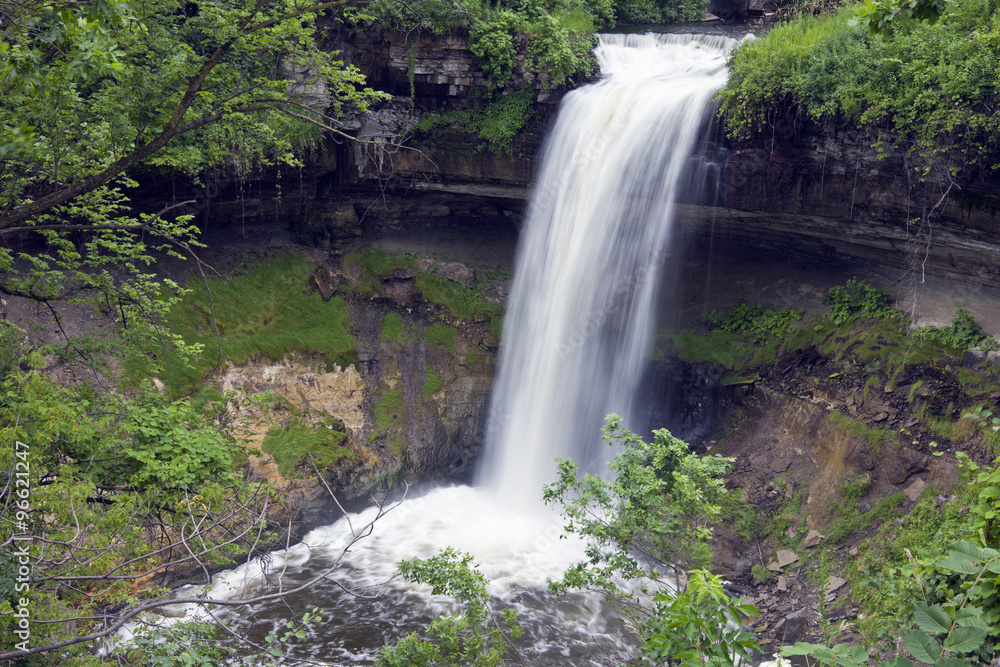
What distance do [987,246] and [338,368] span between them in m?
12.8

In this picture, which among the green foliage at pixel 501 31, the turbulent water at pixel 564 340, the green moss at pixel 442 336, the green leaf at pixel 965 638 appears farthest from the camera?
the green moss at pixel 442 336

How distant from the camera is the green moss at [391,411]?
15.3 meters

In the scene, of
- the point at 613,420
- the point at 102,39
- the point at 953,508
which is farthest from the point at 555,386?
the point at 102,39

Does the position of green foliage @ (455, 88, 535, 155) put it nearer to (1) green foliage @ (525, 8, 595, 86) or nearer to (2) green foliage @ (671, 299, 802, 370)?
(1) green foliage @ (525, 8, 595, 86)

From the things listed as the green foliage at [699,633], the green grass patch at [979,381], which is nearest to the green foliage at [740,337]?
the green grass patch at [979,381]

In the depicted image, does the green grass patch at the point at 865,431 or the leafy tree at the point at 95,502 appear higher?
the leafy tree at the point at 95,502

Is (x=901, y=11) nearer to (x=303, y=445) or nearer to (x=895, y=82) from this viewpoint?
(x=895, y=82)

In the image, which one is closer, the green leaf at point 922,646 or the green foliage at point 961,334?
the green leaf at point 922,646

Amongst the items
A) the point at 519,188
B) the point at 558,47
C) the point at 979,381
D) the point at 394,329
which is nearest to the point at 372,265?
the point at 394,329

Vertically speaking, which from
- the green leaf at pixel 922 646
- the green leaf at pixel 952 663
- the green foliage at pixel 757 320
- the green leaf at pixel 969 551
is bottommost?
the green foliage at pixel 757 320

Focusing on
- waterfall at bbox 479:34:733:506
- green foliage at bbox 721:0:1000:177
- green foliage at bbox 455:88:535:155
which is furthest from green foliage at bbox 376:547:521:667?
green foliage at bbox 455:88:535:155

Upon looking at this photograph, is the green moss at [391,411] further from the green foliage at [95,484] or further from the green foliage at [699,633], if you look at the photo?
the green foliage at [699,633]

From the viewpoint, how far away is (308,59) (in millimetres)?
9039

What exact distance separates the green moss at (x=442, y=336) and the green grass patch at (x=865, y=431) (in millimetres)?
8635
